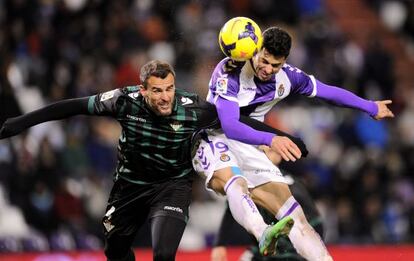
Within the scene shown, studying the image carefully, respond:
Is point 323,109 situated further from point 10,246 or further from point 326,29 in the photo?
point 10,246

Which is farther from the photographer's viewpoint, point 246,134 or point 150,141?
point 150,141

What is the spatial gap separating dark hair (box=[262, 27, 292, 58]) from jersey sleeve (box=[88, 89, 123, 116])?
1166 millimetres

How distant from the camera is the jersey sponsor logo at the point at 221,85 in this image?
8031 mm

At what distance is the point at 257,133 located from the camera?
7727mm

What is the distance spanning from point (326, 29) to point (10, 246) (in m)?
6.00

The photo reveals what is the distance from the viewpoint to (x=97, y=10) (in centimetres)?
1403

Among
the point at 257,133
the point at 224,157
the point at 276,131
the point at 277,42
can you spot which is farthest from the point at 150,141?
the point at 277,42

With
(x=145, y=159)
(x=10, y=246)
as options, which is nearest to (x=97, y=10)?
(x=10, y=246)

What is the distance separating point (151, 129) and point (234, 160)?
2.63 ft

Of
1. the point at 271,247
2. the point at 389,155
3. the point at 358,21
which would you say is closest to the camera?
the point at 271,247

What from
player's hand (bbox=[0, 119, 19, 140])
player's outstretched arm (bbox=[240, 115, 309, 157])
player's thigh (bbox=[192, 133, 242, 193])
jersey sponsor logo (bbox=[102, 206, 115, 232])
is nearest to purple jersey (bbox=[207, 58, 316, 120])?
player's outstretched arm (bbox=[240, 115, 309, 157])

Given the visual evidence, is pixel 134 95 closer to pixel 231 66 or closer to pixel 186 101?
pixel 186 101

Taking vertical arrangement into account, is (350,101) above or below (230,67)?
below

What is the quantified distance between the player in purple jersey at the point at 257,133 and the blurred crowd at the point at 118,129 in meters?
3.72
